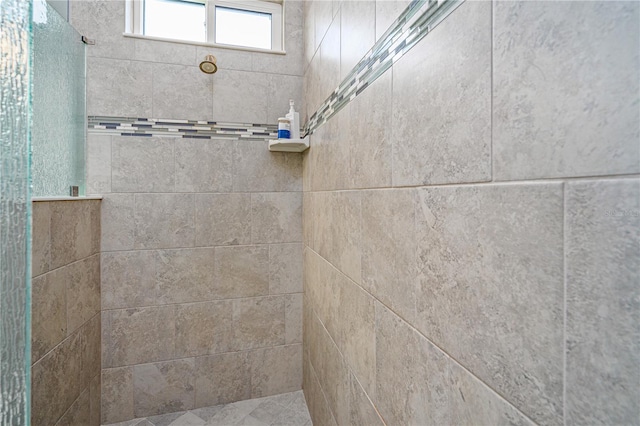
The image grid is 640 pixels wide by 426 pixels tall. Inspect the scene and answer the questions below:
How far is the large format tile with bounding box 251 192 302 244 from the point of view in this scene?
1.89 metres

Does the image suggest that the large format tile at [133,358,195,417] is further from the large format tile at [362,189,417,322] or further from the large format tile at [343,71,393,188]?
the large format tile at [343,71,393,188]

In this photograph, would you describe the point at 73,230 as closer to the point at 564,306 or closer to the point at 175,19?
the point at 175,19

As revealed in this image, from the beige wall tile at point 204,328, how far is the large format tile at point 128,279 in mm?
203

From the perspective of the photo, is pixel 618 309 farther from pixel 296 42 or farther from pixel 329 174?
pixel 296 42

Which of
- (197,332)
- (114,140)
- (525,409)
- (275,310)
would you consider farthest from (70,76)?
(525,409)

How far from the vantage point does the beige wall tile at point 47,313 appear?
1155 millimetres

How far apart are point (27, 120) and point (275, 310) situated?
158cm

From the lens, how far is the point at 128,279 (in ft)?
5.62

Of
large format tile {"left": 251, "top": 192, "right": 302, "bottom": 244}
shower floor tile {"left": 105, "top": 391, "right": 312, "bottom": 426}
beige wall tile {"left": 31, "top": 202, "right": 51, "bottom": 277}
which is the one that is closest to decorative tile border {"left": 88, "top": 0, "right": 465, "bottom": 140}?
large format tile {"left": 251, "top": 192, "right": 302, "bottom": 244}

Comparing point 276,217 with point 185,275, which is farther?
point 276,217

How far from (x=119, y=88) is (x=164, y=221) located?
0.77 m

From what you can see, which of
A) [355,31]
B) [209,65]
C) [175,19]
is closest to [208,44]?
[209,65]

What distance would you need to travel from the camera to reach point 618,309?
31cm

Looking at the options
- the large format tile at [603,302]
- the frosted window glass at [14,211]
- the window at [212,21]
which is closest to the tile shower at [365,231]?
the large format tile at [603,302]
